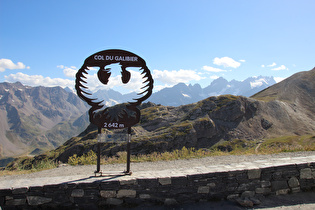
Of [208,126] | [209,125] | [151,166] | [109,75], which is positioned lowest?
[151,166]

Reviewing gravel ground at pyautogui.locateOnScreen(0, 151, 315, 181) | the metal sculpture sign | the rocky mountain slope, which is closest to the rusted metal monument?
the metal sculpture sign

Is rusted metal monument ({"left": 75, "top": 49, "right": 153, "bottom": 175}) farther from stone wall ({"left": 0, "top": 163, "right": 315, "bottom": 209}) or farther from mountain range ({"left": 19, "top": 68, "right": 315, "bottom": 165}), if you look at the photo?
mountain range ({"left": 19, "top": 68, "right": 315, "bottom": 165})

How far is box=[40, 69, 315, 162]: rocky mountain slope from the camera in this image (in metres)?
34.1

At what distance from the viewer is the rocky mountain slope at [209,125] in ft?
112

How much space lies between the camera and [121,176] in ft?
26.2

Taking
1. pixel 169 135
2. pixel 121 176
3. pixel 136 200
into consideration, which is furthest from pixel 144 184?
pixel 169 135

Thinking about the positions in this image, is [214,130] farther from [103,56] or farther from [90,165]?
[103,56]

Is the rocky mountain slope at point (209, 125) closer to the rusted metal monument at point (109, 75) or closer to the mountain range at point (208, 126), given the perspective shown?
the mountain range at point (208, 126)

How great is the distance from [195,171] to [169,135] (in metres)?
28.1

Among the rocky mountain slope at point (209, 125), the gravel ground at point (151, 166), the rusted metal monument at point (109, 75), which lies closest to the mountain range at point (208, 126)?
the rocky mountain slope at point (209, 125)

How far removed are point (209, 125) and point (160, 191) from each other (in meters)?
33.2

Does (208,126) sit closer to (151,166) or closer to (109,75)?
(151,166)

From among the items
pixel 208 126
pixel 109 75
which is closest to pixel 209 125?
pixel 208 126

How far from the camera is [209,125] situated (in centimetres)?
3919
